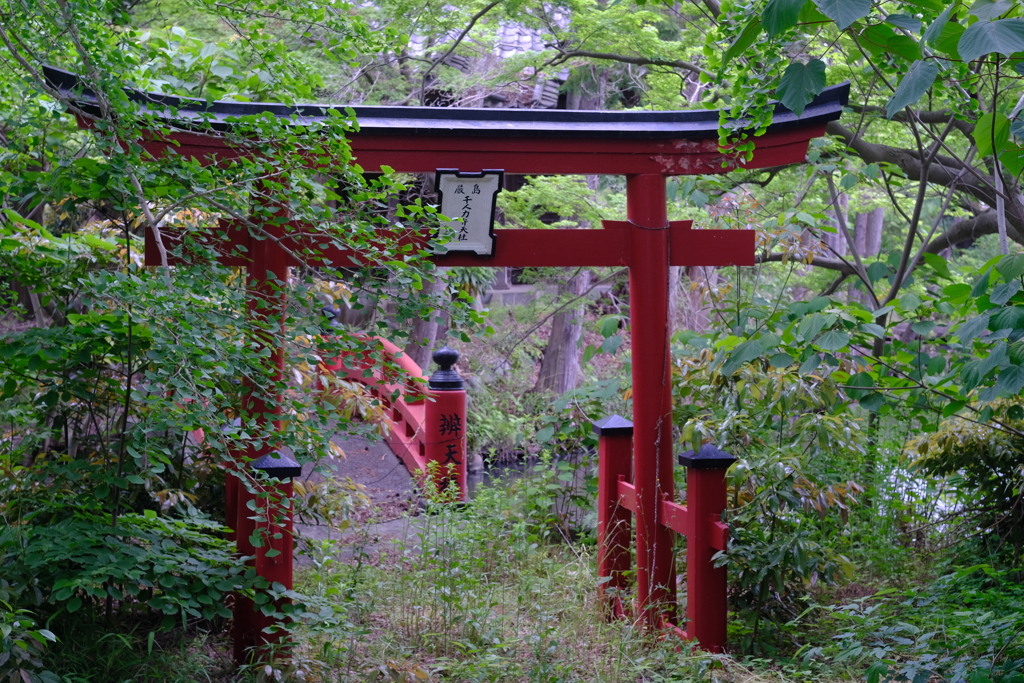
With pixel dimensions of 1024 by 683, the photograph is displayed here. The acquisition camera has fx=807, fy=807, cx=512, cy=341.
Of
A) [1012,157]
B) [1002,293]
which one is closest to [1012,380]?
[1002,293]

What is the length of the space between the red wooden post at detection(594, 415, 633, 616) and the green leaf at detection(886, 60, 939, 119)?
2712 mm

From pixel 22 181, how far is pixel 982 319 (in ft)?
10.7

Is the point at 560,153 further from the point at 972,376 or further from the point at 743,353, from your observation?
the point at 972,376

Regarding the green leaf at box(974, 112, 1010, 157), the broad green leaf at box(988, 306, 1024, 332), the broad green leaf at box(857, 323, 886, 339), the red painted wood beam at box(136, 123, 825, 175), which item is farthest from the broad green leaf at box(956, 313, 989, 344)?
the red painted wood beam at box(136, 123, 825, 175)

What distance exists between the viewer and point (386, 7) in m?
6.46

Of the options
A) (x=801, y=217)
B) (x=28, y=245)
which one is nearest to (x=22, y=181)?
(x=28, y=245)

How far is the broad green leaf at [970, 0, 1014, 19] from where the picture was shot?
1.61 m

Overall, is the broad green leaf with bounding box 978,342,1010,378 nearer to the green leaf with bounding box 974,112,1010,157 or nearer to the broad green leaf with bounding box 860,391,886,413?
the green leaf with bounding box 974,112,1010,157

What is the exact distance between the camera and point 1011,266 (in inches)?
92.7

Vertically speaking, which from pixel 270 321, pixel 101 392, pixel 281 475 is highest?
pixel 270 321

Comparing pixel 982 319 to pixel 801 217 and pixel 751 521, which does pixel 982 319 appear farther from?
pixel 801 217

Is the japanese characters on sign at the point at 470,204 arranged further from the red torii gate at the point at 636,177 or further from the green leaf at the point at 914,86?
the green leaf at the point at 914,86

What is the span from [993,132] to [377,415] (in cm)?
354

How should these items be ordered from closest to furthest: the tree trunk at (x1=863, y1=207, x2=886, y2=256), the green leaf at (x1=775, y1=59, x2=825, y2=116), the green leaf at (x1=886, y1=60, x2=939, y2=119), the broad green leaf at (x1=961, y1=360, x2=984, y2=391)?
1. the green leaf at (x1=886, y1=60, x2=939, y2=119)
2. the green leaf at (x1=775, y1=59, x2=825, y2=116)
3. the broad green leaf at (x1=961, y1=360, x2=984, y2=391)
4. the tree trunk at (x1=863, y1=207, x2=886, y2=256)
